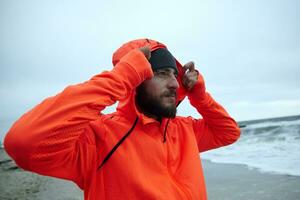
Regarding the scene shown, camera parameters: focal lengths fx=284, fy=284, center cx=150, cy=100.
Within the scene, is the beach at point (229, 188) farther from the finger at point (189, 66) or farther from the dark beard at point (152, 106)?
the dark beard at point (152, 106)

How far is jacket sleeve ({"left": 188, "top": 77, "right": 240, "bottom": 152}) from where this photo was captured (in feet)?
9.30

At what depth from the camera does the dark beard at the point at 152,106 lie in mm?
2365

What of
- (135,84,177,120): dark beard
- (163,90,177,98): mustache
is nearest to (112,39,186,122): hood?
(135,84,177,120): dark beard

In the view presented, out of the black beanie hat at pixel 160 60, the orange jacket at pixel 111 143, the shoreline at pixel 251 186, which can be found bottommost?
the shoreline at pixel 251 186

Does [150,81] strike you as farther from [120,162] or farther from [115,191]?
[115,191]

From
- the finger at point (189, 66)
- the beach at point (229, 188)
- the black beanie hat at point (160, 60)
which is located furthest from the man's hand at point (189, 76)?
the beach at point (229, 188)

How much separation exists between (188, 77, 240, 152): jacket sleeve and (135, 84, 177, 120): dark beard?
0.53 metres

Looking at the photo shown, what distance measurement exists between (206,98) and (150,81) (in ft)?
2.32

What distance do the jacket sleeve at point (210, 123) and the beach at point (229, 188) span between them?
12.0ft

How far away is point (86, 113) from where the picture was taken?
174 centimetres

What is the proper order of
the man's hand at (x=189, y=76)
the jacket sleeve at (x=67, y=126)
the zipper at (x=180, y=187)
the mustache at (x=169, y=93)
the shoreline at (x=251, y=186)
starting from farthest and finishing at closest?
1. the shoreline at (x=251, y=186)
2. the man's hand at (x=189, y=76)
3. the mustache at (x=169, y=93)
4. the zipper at (x=180, y=187)
5. the jacket sleeve at (x=67, y=126)

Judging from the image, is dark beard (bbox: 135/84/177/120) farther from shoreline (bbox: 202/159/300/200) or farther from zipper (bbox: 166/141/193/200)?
shoreline (bbox: 202/159/300/200)

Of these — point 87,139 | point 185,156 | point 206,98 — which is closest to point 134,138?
point 87,139

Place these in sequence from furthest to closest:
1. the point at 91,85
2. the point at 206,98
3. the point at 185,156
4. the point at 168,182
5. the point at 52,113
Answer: the point at 206,98 → the point at 185,156 → the point at 168,182 → the point at 91,85 → the point at 52,113
